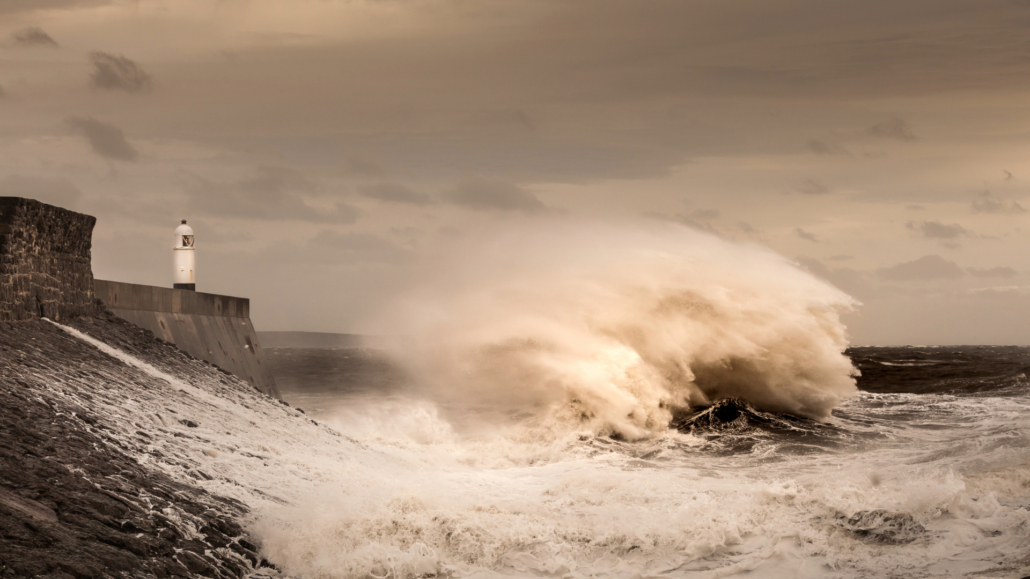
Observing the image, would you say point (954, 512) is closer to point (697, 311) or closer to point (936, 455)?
point (936, 455)

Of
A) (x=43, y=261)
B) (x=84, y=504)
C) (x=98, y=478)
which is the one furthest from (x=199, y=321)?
(x=84, y=504)

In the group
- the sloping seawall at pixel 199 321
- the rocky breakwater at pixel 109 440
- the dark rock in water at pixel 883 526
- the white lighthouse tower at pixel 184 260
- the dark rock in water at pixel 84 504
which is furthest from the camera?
the white lighthouse tower at pixel 184 260

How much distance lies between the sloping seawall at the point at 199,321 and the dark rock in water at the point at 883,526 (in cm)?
796

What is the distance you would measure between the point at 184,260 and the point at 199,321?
4.49 feet

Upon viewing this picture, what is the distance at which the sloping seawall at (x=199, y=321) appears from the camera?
9.66m

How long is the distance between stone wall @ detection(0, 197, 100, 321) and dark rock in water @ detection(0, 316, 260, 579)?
124 centimetres

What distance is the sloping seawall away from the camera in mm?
9656

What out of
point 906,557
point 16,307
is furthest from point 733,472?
point 16,307

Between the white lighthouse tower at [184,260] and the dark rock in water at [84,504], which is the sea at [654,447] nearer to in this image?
the dark rock in water at [84,504]

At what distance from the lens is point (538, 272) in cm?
1525

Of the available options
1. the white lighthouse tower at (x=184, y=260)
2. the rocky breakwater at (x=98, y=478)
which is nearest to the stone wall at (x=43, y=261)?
the rocky breakwater at (x=98, y=478)

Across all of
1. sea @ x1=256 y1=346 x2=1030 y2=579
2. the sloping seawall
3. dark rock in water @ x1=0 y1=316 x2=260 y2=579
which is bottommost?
sea @ x1=256 y1=346 x2=1030 y2=579

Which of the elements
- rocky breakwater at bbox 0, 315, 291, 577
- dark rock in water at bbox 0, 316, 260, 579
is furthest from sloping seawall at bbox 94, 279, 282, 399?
dark rock in water at bbox 0, 316, 260, 579

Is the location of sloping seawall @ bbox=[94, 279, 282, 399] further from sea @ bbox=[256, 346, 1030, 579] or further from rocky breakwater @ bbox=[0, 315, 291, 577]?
rocky breakwater @ bbox=[0, 315, 291, 577]
